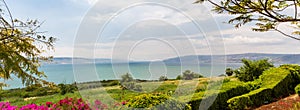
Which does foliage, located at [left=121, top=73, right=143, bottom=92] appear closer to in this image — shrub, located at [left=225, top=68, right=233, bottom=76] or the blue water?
the blue water

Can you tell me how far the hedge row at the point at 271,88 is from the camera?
7.31m

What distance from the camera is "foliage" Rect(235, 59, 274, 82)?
1180 cm

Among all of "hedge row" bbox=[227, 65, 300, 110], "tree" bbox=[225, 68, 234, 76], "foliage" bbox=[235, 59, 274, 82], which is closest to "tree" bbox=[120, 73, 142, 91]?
"hedge row" bbox=[227, 65, 300, 110]

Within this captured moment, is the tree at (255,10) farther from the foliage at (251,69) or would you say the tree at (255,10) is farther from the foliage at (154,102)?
the foliage at (251,69)

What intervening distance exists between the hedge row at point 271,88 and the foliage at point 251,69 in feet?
4.03

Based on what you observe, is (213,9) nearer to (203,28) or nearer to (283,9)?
(283,9)

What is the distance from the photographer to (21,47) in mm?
3207

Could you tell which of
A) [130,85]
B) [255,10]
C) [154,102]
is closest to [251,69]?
[130,85]

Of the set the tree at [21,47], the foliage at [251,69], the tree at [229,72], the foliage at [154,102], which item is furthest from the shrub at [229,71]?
the tree at [21,47]

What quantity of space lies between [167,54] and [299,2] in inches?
122

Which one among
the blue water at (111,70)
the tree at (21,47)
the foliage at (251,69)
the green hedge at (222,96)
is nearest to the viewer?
the tree at (21,47)

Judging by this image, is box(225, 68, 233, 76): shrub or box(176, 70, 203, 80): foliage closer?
box(176, 70, 203, 80): foliage

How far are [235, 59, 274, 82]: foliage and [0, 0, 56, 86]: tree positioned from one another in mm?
10139

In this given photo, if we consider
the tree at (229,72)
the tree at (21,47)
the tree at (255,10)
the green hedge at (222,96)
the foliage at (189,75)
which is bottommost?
the green hedge at (222,96)
